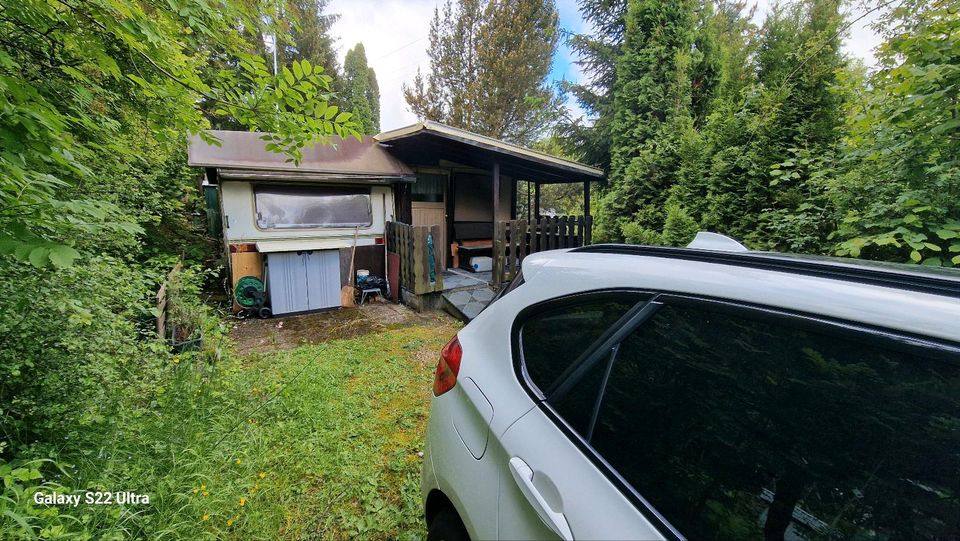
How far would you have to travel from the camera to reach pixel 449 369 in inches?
58.9

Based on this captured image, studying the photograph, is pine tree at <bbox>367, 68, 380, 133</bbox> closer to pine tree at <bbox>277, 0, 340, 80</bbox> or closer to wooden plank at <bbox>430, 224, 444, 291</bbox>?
pine tree at <bbox>277, 0, 340, 80</bbox>

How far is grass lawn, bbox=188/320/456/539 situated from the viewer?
199 cm

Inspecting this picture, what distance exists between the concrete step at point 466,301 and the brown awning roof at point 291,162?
2.58 m

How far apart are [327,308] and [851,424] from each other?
669 centimetres

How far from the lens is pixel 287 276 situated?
595 centimetres

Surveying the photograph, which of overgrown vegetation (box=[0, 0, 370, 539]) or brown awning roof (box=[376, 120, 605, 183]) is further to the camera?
brown awning roof (box=[376, 120, 605, 183])

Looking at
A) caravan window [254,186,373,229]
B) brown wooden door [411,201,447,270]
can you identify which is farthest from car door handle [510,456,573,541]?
brown wooden door [411,201,447,270]

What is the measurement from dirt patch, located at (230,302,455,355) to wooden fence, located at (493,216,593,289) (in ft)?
4.22

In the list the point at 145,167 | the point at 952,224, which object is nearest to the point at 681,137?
the point at 952,224

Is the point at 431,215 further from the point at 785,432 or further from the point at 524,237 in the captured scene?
the point at 785,432

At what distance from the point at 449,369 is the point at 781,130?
19.8 feet

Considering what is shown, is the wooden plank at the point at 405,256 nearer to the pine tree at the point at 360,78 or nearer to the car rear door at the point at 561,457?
the car rear door at the point at 561,457

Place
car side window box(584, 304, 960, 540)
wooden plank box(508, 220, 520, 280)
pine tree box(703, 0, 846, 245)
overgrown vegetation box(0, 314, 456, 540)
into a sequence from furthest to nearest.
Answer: wooden plank box(508, 220, 520, 280) → pine tree box(703, 0, 846, 245) → overgrown vegetation box(0, 314, 456, 540) → car side window box(584, 304, 960, 540)

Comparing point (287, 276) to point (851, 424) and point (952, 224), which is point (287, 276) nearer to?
point (851, 424)
